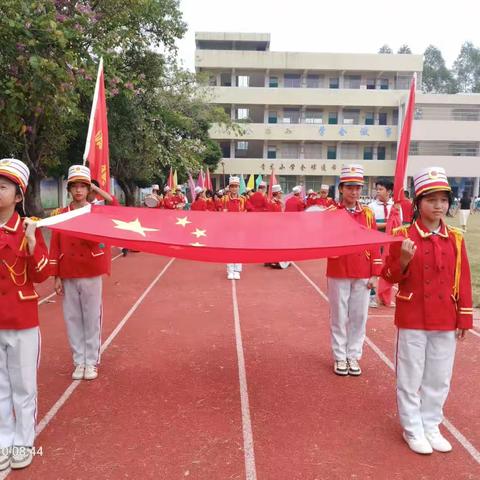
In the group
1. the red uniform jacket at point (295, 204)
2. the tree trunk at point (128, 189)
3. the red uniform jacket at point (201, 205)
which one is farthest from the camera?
the tree trunk at point (128, 189)

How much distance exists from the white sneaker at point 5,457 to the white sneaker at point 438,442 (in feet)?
9.38

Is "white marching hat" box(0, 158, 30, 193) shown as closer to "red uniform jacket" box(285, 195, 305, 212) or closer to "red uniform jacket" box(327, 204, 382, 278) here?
"red uniform jacket" box(327, 204, 382, 278)

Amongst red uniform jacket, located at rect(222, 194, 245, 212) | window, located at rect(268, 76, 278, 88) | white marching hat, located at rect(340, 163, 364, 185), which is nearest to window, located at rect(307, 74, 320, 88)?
window, located at rect(268, 76, 278, 88)

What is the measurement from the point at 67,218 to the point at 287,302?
4.81 metres

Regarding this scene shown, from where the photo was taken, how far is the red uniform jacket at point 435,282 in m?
3.23

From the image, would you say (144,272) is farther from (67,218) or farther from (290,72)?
(290,72)

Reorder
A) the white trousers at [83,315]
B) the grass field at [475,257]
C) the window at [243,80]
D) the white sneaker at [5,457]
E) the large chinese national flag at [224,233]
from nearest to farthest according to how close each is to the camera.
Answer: the white sneaker at [5,457], the large chinese national flag at [224,233], the white trousers at [83,315], the grass field at [475,257], the window at [243,80]

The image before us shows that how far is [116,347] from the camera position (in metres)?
5.39

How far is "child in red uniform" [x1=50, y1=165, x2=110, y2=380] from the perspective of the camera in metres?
4.23

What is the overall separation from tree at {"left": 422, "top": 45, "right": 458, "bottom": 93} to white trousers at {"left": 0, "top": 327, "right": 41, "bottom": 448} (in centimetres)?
7150

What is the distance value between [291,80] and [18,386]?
4742cm

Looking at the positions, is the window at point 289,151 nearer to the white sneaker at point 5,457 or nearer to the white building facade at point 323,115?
the white building facade at point 323,115

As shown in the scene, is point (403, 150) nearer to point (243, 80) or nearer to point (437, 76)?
point (243, 80)

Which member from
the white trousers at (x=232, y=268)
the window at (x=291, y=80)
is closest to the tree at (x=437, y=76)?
the window at (x=291, y=80)
